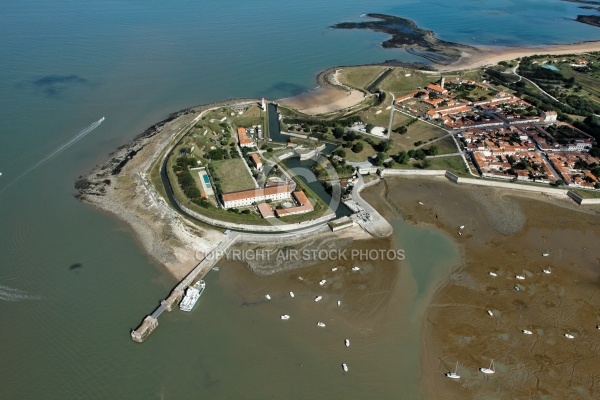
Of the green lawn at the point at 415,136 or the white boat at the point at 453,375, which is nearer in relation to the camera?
the white boat at the point at 453,375

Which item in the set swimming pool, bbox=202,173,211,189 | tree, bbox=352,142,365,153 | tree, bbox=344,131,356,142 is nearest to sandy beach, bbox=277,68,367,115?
tree, bbox=344,131,356,142

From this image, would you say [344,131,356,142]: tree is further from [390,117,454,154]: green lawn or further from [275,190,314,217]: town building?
[275,190,314,217]: town building

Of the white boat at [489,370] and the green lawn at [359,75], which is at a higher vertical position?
the green lawn at [359,75]

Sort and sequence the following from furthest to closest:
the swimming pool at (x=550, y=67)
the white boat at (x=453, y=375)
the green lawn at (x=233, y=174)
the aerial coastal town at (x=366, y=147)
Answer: the swimming pool at (x=550, y=67) → the green lawn at (x=233, y=174) → the aerial coastal town at (x=366, y=147) → the white boat at (x=453, y=375)

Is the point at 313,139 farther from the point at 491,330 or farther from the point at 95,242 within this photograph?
the point at 491,330

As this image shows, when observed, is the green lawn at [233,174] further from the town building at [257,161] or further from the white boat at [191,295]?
the white boat at [191,295]

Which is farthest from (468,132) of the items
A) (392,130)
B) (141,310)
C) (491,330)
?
(141,310)

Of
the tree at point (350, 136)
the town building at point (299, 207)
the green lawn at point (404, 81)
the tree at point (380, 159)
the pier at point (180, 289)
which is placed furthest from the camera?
the green lawn at point (404, 81)

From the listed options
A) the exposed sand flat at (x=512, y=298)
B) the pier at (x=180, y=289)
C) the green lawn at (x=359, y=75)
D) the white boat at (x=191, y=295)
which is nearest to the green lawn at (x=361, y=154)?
the exposed sand flat at (x=512, y=298)

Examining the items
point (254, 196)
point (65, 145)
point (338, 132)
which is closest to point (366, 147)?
point (338, 132)
